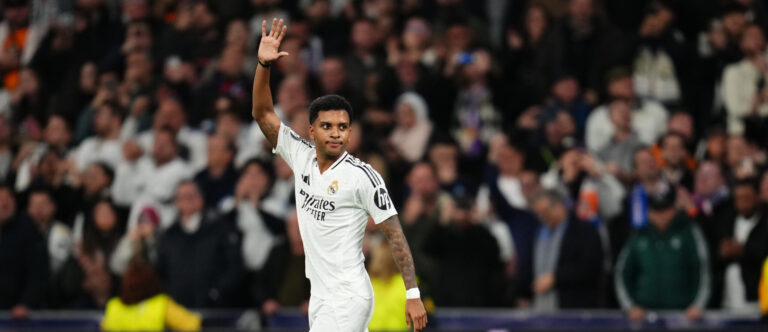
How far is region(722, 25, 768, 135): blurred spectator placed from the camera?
13117 millimetres

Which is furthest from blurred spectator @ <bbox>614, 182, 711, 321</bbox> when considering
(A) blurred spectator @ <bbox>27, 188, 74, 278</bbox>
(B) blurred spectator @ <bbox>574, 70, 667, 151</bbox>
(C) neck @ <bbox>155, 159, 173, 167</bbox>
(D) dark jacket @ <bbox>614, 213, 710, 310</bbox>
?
(A) blurred spectator @ <bbox>27, 188, 74, 278</bbox>

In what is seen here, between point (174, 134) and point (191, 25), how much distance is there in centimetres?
243

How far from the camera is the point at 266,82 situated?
780 cm

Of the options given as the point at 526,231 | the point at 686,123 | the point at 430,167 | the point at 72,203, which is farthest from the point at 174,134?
the point at 686,123

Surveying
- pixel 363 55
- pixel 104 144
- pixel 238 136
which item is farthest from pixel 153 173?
pixel 363 55

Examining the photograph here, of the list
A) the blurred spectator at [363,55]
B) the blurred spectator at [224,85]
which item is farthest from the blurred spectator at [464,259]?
the blurred spectator at [224,85]

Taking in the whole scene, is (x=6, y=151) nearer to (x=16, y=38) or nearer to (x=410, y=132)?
(x=16, y=38)

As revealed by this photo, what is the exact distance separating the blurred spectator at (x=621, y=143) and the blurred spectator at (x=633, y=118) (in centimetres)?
10

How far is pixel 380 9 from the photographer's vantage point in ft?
48.8

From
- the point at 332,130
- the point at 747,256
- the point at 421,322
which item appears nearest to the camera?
the point at 421,322

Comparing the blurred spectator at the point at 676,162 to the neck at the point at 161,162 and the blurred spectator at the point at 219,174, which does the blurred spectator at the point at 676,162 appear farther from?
the neck at the point at 161,162

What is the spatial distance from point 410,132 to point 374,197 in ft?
20.1

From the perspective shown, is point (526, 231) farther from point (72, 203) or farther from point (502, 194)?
point (72, 203)

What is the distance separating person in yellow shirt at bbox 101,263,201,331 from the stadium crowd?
642 mm
